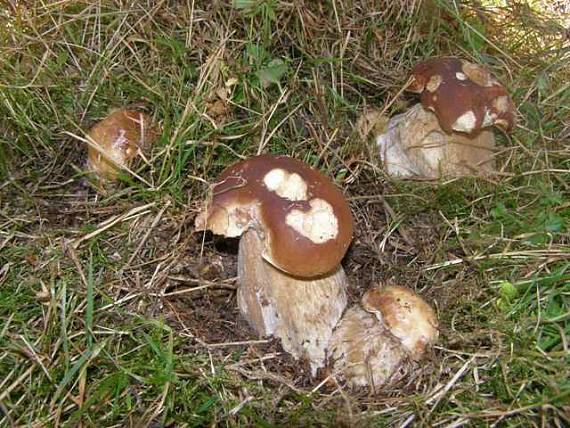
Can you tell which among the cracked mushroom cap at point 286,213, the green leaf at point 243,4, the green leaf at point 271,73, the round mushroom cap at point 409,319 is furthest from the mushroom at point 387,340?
the green leaf at point 243,4

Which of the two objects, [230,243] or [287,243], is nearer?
[287,243]

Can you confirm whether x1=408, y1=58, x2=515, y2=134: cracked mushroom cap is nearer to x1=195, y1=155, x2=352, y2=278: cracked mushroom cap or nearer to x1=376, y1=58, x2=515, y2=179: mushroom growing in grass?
x1=376, y1=58, x2=515, y2=179: mushroom growing in grass

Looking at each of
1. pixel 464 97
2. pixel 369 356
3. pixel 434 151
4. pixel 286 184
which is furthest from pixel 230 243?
pixel 464 97

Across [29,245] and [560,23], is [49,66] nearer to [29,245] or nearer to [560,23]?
[29,245]

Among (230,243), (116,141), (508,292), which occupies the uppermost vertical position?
(116,141)

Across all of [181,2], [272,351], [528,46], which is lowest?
[272,351]

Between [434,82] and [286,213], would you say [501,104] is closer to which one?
[434,82]

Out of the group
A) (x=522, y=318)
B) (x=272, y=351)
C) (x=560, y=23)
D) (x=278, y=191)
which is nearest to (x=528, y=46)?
(x=560, y=23)
